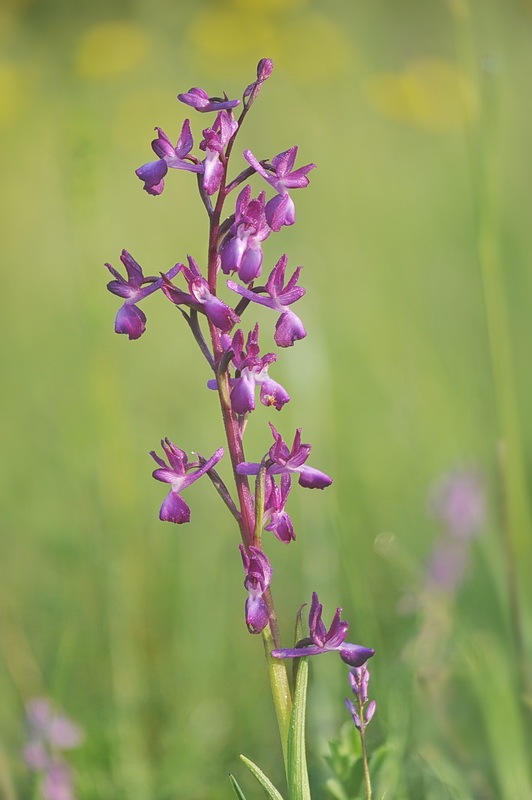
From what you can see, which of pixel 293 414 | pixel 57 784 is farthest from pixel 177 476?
pixel 293 414

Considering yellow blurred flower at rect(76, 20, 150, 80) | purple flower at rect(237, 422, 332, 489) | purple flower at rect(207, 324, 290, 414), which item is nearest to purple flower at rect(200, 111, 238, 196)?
purple flower at rect(207, 324, 290, 414)

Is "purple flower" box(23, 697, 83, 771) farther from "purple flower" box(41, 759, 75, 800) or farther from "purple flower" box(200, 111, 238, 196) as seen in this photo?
"purple flower" box(200, 111, 238, 196)

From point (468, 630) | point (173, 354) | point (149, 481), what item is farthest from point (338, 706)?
point (173, 354)

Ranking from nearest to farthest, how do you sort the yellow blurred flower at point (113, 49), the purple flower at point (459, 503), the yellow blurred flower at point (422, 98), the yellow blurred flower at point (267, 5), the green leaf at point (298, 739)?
the green leaf at point (298, 739) → the purple flower at point (459, 503) → the yellow blurred flower at point (422, 98) → the yellow blurred flower at point (113, 49) → the yellow blurred flower at point (267, 5)

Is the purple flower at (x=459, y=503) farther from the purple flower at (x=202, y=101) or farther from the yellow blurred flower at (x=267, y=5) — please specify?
the yellow blurred flower at (x=267, y=5)

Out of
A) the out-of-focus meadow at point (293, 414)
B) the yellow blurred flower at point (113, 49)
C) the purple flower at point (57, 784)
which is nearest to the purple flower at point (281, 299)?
the out-of-focus meadow at point (293, 414)

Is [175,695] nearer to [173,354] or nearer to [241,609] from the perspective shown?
[241,609]

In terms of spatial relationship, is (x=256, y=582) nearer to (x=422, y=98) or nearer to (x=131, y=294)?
(x=131, y=294)
